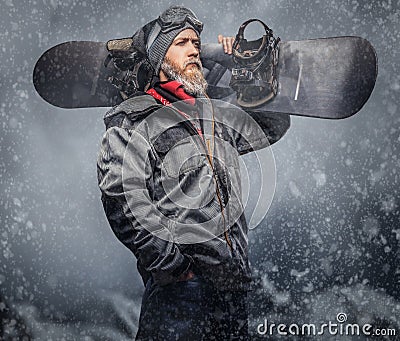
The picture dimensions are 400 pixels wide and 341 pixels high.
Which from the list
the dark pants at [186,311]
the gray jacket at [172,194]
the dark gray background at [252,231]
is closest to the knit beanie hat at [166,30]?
the gray jacket at [172,194]

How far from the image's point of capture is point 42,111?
1.55m

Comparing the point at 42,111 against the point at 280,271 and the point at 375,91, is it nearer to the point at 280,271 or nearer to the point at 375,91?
the point at 280,271

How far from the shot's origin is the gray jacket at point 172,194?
3.58 ft

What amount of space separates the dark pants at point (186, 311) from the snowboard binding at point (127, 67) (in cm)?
42

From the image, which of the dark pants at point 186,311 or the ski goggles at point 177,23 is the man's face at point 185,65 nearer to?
the ski goggles at point 177,23

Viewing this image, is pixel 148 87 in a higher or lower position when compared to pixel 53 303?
higher

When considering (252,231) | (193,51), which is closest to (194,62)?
(193,51)

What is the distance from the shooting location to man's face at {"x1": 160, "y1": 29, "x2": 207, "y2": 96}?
1.25m

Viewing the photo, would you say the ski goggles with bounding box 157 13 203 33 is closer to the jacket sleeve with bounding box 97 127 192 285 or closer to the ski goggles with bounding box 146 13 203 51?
the ski goggles with bounding box 146 13 203 51

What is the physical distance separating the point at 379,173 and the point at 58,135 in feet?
2.56

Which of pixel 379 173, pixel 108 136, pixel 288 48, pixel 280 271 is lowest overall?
pixel 280 271

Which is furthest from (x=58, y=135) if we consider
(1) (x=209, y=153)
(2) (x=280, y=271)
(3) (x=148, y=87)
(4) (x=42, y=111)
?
(2) (x=280, y=271)

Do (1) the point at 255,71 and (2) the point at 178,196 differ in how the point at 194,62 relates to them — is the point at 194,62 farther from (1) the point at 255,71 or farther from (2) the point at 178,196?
(2) the point at 178,196

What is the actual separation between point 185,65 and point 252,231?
482 mm
